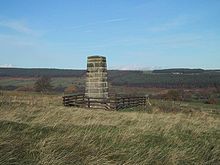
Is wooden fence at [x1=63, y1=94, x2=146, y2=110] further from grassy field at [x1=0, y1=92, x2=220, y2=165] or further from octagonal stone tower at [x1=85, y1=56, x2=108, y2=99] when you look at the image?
grassy field at [x1=0, y1=92, x2=220, y2=165]

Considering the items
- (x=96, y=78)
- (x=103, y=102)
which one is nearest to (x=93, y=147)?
(x=103, y=102)

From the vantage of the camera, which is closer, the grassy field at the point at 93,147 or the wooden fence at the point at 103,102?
the grassy field at the point at 93,147

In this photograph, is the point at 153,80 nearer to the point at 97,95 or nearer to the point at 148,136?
the point at 97,95

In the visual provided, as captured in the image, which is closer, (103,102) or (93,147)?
(93,147)

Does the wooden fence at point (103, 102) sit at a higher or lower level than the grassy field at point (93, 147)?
lower

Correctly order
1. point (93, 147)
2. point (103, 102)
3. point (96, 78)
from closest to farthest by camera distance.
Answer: point (93, 147) → point (103, 102) → point (96, 78)

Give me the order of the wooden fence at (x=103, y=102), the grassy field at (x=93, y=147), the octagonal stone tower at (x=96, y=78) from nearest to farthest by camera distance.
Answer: the grassy field at (x=93, y=147), the wooden fence at (x=103, y=102), the octagonal stone tower at (x=96, y=78)

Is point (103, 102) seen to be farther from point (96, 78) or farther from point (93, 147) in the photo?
point (93, 147)

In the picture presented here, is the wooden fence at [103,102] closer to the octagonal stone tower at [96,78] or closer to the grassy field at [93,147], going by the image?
the octagonal stone tower at [96,78]

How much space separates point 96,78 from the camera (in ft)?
98.8

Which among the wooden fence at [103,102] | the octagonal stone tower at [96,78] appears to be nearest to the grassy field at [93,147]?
the wooden fence at [103,102]

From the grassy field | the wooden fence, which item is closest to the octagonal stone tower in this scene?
the wooden fence

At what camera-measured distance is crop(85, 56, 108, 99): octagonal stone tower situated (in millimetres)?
30156

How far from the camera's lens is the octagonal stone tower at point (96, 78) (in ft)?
98.9
